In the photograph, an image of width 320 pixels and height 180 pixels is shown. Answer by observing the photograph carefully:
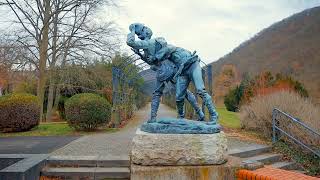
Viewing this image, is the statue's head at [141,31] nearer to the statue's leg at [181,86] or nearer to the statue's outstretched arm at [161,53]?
the statue's outstretched arm at [161,53]

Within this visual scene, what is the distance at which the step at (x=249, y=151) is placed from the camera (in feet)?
27.0

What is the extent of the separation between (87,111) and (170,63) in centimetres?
731


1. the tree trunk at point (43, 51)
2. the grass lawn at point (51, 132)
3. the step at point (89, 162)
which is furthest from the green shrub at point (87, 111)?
the tree trunk at point (43, 51)

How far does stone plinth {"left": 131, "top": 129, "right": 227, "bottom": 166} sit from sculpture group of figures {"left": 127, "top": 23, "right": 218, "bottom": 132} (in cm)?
51

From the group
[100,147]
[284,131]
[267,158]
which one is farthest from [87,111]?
[267,158]

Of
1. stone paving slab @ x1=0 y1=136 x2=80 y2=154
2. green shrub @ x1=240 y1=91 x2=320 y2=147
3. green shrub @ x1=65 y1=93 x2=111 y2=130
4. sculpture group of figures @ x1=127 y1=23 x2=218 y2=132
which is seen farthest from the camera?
green shrub @ x1=65 y1=93 x2=111 y2=130

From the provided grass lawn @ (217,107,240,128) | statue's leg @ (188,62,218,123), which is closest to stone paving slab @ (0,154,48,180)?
statue's leg @ (188,62,218,123)

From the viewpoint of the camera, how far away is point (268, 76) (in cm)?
2164

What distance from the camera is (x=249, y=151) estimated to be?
8609 mm

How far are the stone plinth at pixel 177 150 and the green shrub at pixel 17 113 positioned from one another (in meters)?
9.18

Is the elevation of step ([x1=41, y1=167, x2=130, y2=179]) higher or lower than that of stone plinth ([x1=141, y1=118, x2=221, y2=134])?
lower

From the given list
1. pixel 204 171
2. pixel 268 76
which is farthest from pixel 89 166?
pixel 268 76

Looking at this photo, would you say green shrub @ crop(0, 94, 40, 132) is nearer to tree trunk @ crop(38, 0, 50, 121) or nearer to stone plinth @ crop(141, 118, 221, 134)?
tree trunk @ crop(38, 0, 50, 121)

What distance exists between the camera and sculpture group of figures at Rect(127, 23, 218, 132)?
6.18 meters
